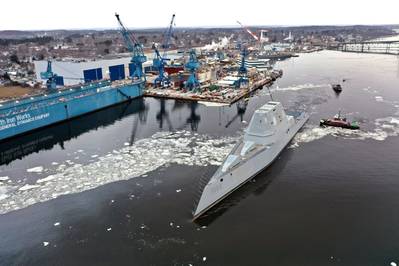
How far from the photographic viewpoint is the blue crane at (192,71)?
5275cm

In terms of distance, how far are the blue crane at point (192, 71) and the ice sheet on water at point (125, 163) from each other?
22715 millimetres

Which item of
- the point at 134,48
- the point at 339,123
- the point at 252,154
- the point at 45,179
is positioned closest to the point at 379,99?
the point at 339,123

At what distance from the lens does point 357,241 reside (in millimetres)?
15695

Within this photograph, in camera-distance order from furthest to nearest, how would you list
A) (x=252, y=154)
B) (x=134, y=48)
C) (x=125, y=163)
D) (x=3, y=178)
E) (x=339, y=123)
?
(x=134, y=48)
(x=339, y=123)
(x=125, y=163)
(x=3, y=178)
(x=252, y=154)

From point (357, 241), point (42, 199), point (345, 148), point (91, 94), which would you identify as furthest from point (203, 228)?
point (91, 94)

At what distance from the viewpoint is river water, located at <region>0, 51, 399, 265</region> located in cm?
1525

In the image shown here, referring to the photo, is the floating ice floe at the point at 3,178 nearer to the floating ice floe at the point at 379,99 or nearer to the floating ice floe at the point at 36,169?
the floating ice floe at the point at 36,169

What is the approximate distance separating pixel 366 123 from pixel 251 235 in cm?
2436

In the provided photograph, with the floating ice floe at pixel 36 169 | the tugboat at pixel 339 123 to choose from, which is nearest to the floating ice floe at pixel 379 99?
the tugboat at pixel 339 123

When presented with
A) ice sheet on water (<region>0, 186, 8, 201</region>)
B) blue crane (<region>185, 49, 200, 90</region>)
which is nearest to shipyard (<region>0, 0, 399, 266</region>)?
ice sheet on water (<region>0, 186, 8, 201</region>)

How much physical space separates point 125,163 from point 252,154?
9.79 metres

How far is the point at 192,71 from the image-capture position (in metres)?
53.8

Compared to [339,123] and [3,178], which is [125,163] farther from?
[339,123]

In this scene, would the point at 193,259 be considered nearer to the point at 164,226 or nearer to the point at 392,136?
the point at 164,226
